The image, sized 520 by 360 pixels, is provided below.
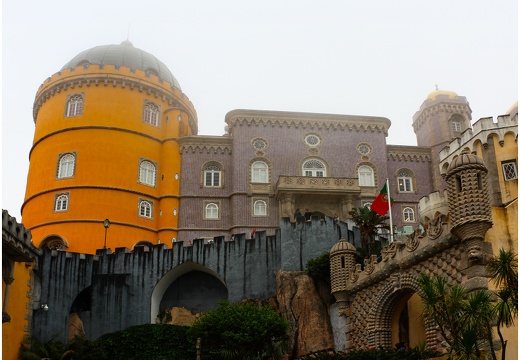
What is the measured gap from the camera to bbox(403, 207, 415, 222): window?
4044 cm

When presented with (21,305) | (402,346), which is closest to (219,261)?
(21,305)

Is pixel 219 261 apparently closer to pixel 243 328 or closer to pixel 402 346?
pixel 243 328

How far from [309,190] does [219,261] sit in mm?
9871

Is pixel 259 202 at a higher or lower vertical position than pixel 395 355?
higher

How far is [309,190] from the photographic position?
124 feet

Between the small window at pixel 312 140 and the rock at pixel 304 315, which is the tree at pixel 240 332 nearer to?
the rock at pixel 304 315

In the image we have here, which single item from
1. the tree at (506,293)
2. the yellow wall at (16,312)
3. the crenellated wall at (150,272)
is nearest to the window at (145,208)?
the crenellated wall at (150,272)

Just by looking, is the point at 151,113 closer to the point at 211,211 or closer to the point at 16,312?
the point at 211,211

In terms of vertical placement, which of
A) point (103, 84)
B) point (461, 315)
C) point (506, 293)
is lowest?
point (461, 315)

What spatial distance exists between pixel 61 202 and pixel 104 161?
3605 millimetres

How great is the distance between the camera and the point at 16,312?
25.3 metres

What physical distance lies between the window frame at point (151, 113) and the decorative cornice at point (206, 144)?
229 cm

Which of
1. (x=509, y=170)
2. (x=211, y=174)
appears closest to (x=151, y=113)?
(x=211, y=174)

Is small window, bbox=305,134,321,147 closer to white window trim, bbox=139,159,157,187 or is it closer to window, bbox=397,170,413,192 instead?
window, bbox=397,170,413,192
